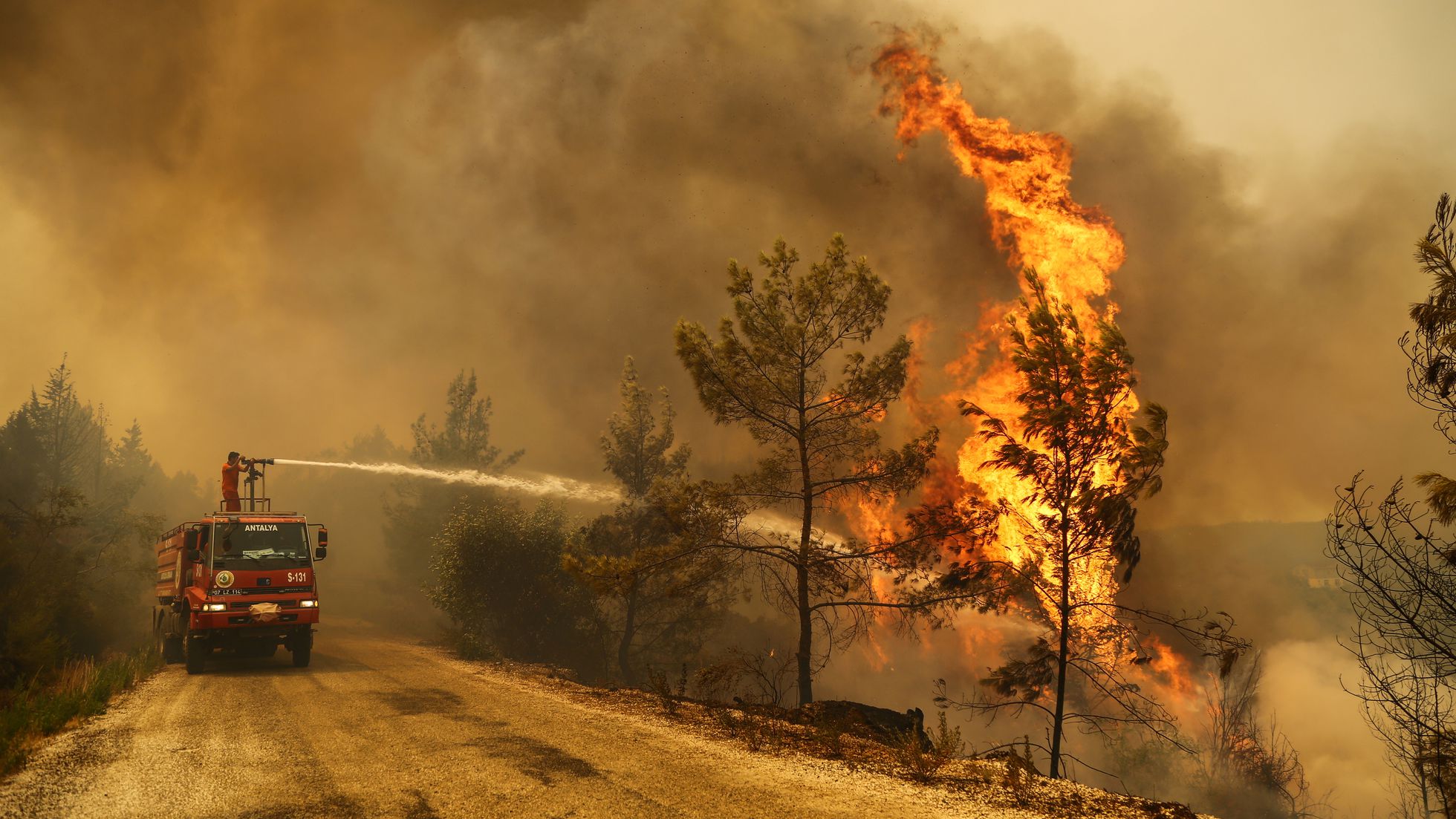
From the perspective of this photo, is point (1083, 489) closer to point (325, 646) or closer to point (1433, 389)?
point (1433, 389)

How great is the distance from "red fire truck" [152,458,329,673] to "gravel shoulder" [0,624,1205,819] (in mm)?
2535

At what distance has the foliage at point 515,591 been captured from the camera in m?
34.0

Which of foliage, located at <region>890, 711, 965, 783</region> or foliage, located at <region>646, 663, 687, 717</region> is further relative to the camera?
foliage, located at <region>646, 663, 687, 717</region>

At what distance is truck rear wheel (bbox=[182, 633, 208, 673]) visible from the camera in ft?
63.0

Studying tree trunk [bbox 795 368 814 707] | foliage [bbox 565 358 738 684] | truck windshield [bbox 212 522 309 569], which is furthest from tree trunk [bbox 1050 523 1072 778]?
truck windshield [bbox 212 522 309 569]

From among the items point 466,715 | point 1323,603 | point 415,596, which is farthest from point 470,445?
point 1323,603

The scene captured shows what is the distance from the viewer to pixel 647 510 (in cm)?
3319

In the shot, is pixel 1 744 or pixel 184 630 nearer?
pixel 1 744

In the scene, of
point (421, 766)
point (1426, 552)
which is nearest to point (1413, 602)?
point (1426, 552)

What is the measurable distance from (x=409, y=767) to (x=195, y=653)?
12330 millimetres

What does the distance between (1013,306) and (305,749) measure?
32392mm

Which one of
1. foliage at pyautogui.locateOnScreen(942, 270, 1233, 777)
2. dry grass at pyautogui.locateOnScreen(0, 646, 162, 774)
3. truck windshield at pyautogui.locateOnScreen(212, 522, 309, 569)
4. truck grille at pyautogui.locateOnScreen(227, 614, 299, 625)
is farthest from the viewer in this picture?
truck windshield at pyautogui.locateOnScreen(212, 522, 309, 569)

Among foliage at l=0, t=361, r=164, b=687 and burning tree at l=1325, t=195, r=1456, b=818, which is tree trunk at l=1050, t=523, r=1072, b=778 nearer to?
burning tree at l=1325, t=195, r=1456, b=818

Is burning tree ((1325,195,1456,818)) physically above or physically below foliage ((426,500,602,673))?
above
